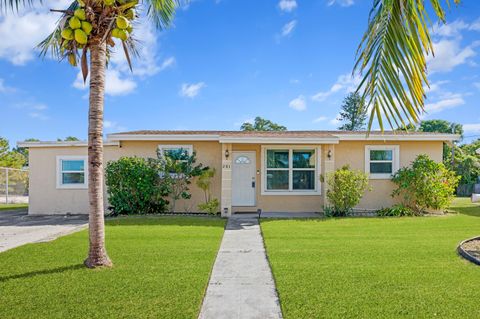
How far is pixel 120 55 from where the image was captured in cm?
736

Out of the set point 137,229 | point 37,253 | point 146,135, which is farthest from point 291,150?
point 37,253

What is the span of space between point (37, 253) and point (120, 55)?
4476mm

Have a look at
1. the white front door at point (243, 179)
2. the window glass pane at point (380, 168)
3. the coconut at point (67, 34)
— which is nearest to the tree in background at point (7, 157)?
the white front door at point (243, 179)

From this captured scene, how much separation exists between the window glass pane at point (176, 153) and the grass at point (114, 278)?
4.98m

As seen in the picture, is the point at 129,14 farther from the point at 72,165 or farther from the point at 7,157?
the point at 7,157

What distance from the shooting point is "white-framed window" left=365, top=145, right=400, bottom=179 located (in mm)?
13625

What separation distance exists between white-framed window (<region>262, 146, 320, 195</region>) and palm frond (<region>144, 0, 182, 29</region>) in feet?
23.2

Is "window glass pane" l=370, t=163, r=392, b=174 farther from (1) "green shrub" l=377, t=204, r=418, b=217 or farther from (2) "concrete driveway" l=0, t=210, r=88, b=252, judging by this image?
(2) "concrete driveway" l=0, t=210, r=88, b=252

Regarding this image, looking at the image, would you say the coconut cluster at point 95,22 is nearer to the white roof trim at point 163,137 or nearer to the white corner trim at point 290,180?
the white roof trim at point 163,137

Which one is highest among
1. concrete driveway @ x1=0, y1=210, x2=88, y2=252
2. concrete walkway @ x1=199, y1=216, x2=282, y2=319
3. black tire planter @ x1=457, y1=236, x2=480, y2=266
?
black tire planter @ x1=457, y1=236, x2=480, y2=266

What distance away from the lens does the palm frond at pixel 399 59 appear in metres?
3.00

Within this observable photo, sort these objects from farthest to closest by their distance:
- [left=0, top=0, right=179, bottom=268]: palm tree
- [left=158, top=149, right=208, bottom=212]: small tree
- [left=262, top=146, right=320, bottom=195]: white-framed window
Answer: [left=262, top=146, right=320, bottom=195]: white-framed window, [left=158, top=149, right=208, bottom=212]: small tree, [left=0, top=0, right=179, bottom=268]: palm tree

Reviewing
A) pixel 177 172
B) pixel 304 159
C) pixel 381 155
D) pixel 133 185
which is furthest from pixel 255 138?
pixel 381 155

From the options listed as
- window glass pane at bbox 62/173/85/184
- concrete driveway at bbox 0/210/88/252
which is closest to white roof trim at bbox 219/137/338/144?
concrete driveway at bbox 0/210/88/252
